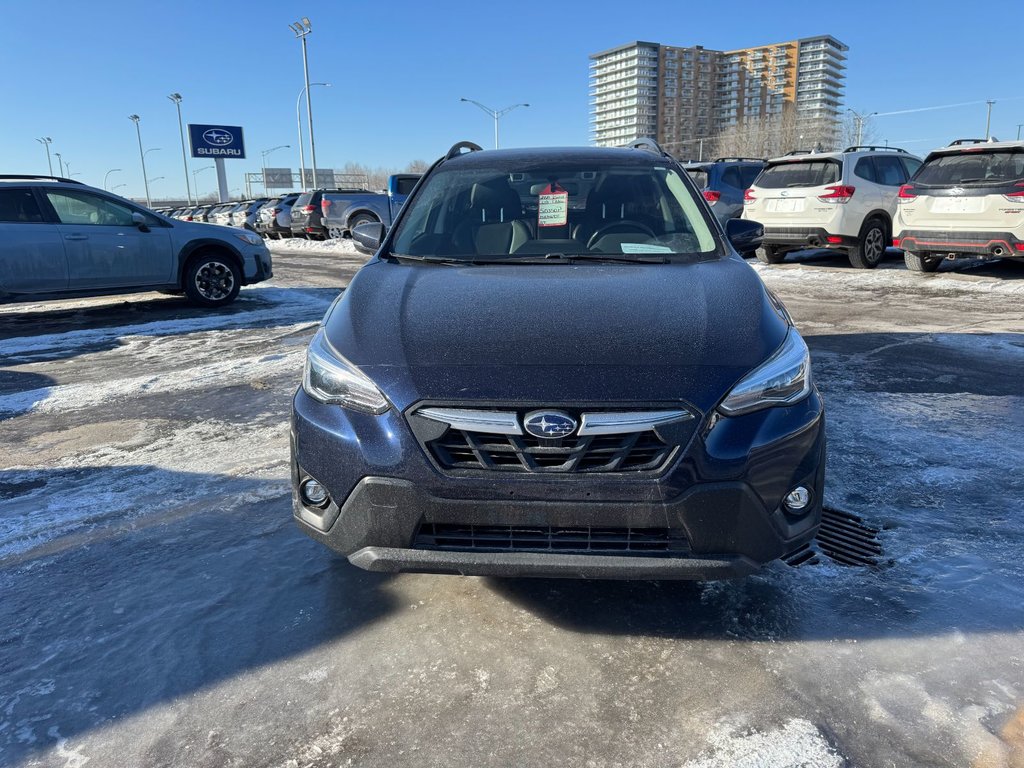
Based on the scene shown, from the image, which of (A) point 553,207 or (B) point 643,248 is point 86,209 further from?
(B) point 643,248

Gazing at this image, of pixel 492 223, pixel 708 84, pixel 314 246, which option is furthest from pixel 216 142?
pixel 708 84

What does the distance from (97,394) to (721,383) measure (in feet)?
16.7

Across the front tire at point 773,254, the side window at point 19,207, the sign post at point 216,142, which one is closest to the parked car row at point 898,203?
the front tire at point 773,254

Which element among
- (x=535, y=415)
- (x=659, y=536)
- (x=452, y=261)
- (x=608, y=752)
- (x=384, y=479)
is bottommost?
(x=608, y=752)

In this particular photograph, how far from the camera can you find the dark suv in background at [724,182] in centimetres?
1423

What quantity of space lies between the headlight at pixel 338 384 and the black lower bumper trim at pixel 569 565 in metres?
0.45

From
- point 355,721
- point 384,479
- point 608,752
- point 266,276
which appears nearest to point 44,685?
point 355,721

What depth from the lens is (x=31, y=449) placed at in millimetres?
4379

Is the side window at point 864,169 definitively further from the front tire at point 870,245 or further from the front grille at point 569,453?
the front grille at point 569,453

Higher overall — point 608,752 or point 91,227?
point 91,227

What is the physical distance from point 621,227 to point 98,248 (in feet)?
25.0

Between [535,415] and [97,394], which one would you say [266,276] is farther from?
[535,415]

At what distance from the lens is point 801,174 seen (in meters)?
11.5

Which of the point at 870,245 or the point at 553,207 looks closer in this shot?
the point at 553,207
